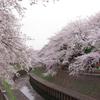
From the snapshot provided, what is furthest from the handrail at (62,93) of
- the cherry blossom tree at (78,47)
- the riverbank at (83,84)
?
the cherry blossom tree at (78,47)

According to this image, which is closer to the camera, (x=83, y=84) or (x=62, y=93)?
(x=83, y=84)

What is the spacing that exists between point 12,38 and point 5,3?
1.32m

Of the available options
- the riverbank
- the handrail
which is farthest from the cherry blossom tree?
the handrail

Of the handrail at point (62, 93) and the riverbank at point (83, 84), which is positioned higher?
the riverbank at point (83, 84)

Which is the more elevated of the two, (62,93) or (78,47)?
(78,47)

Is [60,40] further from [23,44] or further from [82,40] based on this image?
[23,44]

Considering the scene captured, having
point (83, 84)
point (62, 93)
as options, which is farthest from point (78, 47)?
point (62, 93)

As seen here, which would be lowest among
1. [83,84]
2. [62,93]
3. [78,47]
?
[62,93]

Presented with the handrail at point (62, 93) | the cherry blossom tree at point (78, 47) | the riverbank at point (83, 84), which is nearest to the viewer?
the cherry blossom tree at point (78, 47)

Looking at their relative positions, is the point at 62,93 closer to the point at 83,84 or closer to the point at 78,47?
the point at 83,84

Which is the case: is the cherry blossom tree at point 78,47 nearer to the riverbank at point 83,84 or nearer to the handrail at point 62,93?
the riverbank at point 83,84

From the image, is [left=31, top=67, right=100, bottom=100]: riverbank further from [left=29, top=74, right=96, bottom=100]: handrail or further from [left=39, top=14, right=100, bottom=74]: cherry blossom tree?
[left=39, top=14, right=100, bottom=74]: cherry blossom tree

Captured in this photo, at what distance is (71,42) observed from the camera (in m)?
15.8

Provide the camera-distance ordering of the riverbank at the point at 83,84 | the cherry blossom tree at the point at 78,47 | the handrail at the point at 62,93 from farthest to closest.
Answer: the handrail at the point at 62,93 → the riverbank at the point at 83,84 → the cherry blossom tree at the point at 78,47
